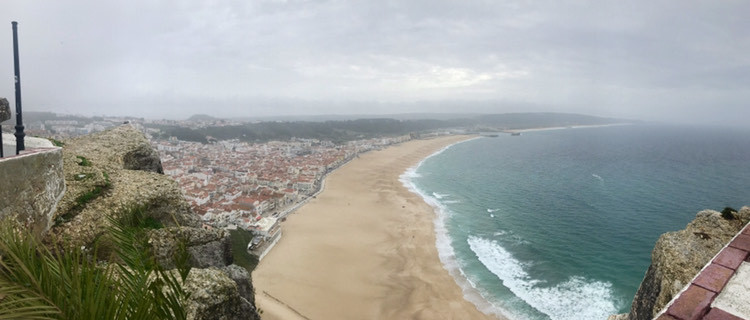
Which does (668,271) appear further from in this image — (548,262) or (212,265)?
(548,262)

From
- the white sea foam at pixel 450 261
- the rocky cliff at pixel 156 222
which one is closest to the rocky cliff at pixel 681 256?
the rocky cliff at pixel 156 222

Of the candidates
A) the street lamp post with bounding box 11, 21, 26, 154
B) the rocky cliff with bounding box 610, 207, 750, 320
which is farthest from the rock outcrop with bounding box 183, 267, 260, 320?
the rocky cliff with bounding box 610, 207, 750, 320

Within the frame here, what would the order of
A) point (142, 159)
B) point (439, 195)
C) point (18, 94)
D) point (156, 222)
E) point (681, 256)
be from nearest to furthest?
point (681, 256)
point (18, 94)
point (156, 222)
point (142, 159)
point (439, 195)

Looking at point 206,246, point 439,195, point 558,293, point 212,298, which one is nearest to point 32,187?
point 206,246

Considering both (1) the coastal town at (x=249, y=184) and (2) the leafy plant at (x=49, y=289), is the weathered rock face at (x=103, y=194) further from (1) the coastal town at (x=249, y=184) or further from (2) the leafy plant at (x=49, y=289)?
(1) the coastal town at (x=249, y=184)

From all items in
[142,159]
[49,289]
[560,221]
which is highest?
[49,289]

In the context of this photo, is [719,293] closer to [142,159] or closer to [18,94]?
[18,94]
